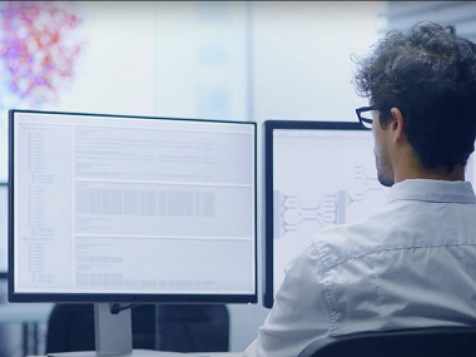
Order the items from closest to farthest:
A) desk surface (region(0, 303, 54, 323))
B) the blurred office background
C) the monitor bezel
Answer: the monitor bezel → desk surface (region(0, 303, 54, 323)) → the blurred office background

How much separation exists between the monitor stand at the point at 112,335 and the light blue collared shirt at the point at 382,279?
525mm

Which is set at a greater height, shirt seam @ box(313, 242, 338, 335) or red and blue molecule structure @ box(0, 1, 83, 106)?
red and blue molecule structure @ box(0, 1, 83, 106)

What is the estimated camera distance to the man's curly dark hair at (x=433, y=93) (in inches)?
44.8

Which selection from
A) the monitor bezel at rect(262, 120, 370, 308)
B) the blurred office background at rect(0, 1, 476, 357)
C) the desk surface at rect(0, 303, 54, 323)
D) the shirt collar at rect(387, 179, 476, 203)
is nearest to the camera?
the shirt collar at rect(387, 179, 476, 203)

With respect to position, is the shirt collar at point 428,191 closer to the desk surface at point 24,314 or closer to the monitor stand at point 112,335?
the monitor stand at point 112,335

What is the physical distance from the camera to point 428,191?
112 cm

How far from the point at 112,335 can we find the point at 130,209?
251mm

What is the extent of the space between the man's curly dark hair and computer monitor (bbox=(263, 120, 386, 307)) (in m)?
0.50

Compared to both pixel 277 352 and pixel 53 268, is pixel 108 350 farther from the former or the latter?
pixel 277 352

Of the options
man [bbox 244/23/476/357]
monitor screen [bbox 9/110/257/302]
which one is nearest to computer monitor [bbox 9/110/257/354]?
monitor screen [bbox 9/110/257/302]

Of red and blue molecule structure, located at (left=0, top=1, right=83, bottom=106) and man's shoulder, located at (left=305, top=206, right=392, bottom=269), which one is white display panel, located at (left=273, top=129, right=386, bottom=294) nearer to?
man's shoulder, located at (left=305, top=206, right=392, bottom=269)

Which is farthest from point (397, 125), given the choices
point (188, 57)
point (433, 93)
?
point (188, 57)

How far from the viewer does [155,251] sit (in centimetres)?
158

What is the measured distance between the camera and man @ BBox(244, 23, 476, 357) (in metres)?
1.03
